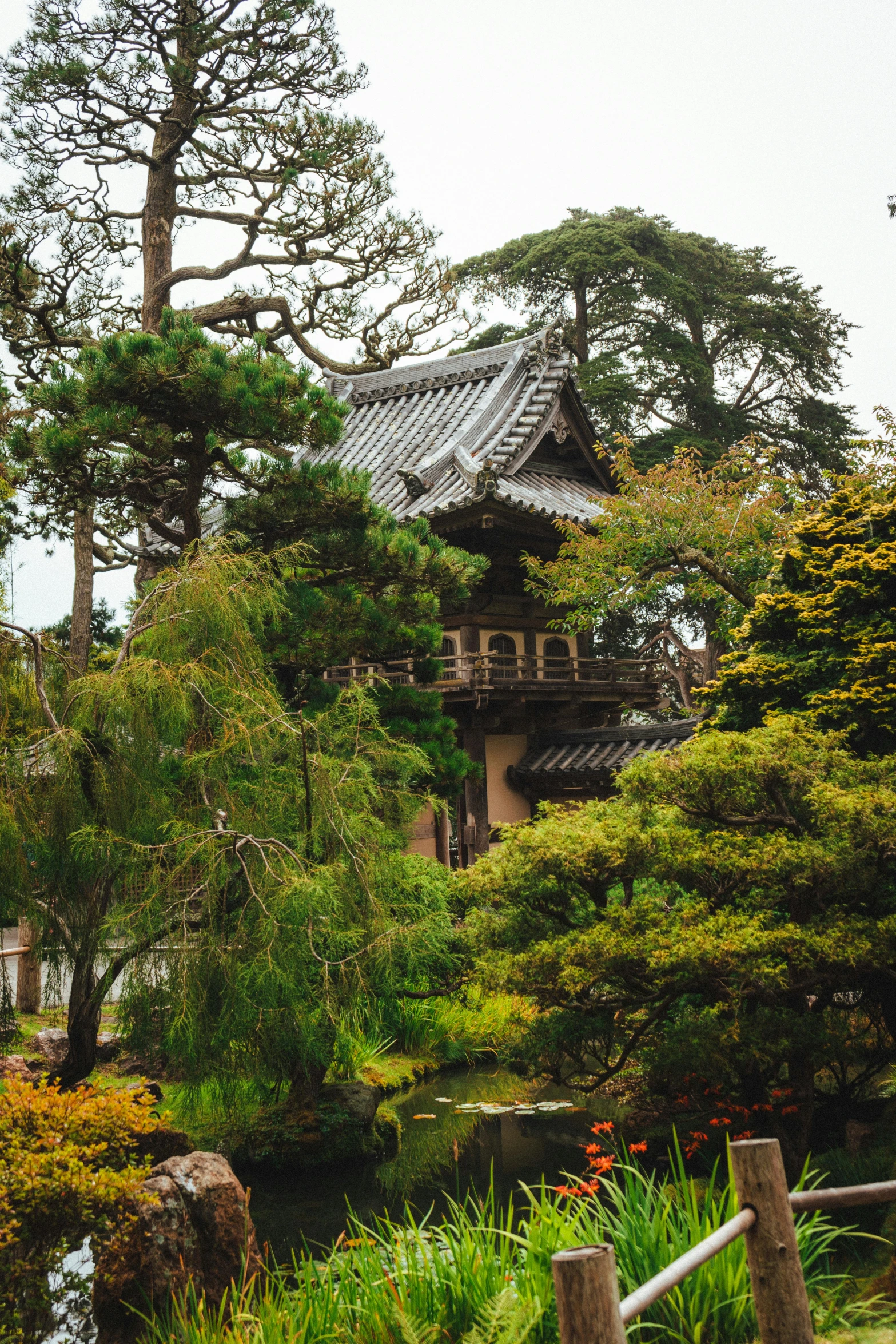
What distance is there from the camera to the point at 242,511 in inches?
342

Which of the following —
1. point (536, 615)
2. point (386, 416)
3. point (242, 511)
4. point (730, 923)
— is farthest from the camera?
point (386, 416)

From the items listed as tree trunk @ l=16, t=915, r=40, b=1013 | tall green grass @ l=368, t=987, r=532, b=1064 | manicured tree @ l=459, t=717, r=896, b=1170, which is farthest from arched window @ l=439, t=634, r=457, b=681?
manicured tree @ l=459, t=717, r=896, b=1170

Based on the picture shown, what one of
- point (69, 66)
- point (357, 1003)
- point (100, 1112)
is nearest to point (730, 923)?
point (357, 1003)

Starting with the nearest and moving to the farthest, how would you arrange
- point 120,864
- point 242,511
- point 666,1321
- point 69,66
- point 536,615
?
point 666,1321 < point 120,864 < point 242,511 < point 69,66 < point 536,615

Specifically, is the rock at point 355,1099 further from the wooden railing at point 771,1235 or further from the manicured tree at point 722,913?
the wooden railing at point 771,1235

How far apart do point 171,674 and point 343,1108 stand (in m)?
3.78

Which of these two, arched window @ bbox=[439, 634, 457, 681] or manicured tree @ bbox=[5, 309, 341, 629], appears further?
arched window @ bbox=[439, 634, 457, 681]

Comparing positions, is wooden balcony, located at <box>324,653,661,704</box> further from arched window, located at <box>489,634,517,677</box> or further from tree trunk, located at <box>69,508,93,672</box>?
tree trunk, located at <box>69,508,93,672</box>

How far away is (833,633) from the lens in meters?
6.62

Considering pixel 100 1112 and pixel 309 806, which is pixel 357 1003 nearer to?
pixel 309 806

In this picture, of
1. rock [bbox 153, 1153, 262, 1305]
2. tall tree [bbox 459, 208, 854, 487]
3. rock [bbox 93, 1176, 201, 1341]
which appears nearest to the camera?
rock [bbox 93, 1176, 201, 1341]

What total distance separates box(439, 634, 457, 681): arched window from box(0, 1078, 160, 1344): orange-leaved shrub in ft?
30.7

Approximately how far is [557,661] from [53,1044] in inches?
318

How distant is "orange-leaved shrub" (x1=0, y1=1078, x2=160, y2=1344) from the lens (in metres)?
3.86
